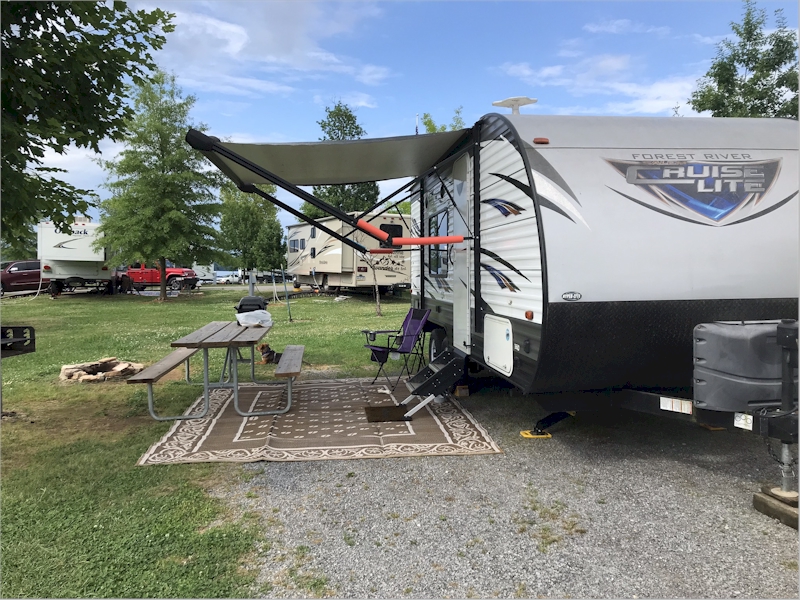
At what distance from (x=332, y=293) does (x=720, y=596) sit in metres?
19.8

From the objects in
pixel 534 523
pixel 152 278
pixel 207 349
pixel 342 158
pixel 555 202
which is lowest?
pixel 534 523

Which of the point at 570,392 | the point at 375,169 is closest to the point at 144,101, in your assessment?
the point at 375,169

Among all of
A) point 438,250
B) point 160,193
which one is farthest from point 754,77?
point 160,193

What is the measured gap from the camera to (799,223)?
3592 millimetres

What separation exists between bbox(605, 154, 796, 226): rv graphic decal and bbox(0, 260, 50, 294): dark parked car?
24.4 meters

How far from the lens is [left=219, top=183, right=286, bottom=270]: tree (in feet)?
93.7

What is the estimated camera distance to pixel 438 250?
244 inches

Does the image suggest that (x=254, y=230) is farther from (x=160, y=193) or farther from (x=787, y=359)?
(x=787, y=359)

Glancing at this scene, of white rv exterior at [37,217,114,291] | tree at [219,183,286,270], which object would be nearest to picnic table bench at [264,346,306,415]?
white rv exterior at [37,217,114,291]

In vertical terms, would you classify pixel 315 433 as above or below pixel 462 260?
below

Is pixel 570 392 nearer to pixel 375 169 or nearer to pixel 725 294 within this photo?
pixel 725 294

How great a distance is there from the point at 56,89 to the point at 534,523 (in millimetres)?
4543

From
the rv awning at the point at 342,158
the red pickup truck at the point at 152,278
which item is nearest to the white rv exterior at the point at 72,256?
the red pickup truck at the point at 152,278

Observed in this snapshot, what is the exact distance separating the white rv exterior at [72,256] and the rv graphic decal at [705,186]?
70.6 ft
